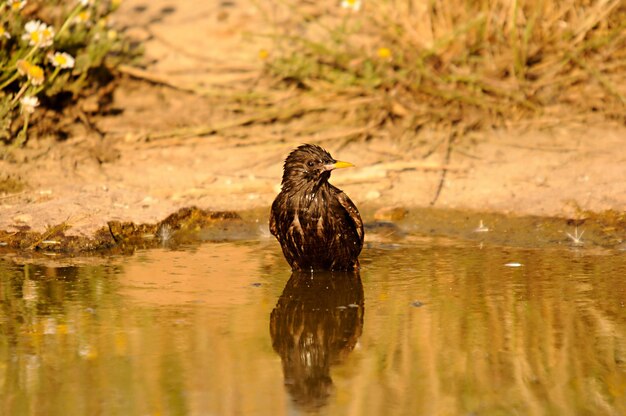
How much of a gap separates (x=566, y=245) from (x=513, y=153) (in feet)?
5.86

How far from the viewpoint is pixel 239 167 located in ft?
28.9

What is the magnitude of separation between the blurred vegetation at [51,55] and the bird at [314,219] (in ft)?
8.04

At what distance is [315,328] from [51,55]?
13.6 ft

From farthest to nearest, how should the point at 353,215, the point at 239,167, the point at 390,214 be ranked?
1. the point at 239,167
2. the point at 390,214
3. the point at 353,215

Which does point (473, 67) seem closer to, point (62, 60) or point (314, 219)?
point (62, 60)

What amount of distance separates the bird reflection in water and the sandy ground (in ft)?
5.58

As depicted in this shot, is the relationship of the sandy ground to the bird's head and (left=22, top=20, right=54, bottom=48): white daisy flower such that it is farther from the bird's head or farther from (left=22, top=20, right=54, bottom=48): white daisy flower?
the bird's head

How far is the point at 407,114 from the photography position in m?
9.23

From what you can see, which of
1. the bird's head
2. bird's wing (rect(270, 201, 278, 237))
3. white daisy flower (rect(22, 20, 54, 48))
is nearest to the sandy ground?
white daisy flower (rect(22, 20, 54, 48))

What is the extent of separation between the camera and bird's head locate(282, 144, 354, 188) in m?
6.38

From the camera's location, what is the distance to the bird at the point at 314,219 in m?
6.32

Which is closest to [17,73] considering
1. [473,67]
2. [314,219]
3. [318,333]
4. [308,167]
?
[308,167]

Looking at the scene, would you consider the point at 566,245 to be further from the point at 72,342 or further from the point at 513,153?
the point at 72,342

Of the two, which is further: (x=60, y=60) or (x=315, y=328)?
(x=60, y=60)
